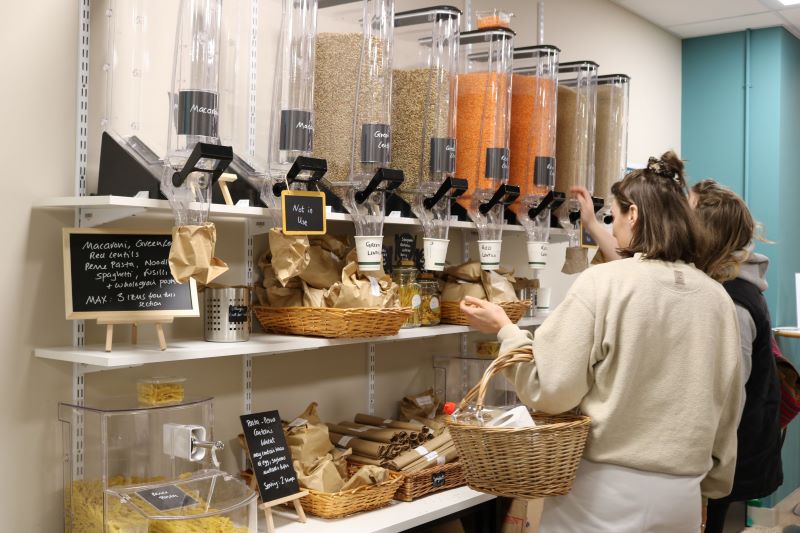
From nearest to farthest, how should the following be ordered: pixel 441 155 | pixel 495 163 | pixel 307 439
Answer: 1. pixel 307 439
2. pixel 441 155
3. pixel 495 163

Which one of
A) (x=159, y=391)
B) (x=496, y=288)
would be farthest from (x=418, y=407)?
(x=159, y=391)

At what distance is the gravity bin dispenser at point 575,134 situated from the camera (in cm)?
300

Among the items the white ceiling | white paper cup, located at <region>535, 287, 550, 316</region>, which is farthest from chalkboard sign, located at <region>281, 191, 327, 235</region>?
the white ceiling

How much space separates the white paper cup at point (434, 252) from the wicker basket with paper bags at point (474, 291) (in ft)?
0.99

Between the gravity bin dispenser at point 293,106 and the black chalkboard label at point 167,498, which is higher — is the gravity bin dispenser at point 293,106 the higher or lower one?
the higher one

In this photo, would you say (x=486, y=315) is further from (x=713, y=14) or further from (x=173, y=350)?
(x=713, y=14)

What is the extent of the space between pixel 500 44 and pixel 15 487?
179 centimetres

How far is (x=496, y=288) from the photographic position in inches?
111

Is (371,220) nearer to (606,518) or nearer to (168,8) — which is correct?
(168,8)

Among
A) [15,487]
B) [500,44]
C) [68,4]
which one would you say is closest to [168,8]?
[68,4]

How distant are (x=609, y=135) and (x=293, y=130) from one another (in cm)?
154

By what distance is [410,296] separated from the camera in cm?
260

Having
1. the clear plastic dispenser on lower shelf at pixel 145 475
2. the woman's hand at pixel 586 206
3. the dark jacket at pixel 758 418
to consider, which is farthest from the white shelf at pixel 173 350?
the dark jacket at pixel 758 418

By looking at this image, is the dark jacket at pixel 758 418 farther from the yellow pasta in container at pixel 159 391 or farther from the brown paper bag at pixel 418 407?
the yellow pasta in container at pixel 159 391
